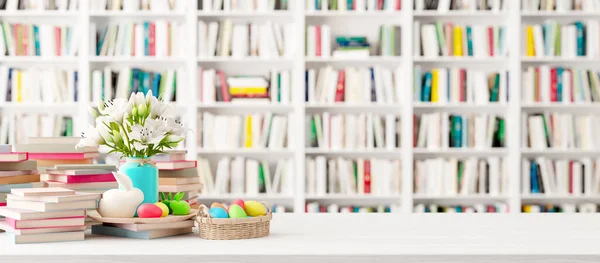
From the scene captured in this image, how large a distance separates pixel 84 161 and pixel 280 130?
90.8 inches

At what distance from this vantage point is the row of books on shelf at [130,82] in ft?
13.8

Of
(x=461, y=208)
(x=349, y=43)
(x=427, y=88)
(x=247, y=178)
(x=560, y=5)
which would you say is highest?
(x=560, y=5)

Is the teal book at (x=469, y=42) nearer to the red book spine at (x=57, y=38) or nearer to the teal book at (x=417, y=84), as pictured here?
the teal book at (x=417, y=84)

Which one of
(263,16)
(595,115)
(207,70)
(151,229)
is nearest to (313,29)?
(263,16)

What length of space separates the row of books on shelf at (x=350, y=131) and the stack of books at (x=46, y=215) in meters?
2.70

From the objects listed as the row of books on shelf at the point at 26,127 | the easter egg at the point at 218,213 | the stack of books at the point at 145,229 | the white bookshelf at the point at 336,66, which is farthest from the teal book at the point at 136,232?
the row of books on shelf at the point at 26,127

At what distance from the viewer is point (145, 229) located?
160 centimetres

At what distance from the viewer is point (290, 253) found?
4.70 ft

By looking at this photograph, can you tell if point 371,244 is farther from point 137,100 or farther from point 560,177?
point 560,177

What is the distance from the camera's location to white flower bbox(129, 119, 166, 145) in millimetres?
1678

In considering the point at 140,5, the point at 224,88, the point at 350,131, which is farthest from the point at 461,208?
the point at 140,5

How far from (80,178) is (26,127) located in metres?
2.69

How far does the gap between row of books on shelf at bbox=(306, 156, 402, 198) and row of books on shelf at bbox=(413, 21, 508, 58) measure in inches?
27.8

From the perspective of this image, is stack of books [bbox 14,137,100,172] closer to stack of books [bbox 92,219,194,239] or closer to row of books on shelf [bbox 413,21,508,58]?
stack of books [bbox 92,219,194,239]
